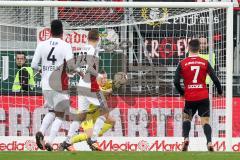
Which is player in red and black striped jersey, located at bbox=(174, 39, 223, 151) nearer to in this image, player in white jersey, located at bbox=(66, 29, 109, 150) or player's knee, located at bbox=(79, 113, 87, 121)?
player in white jersey, located at bbox=(66, 29, 109, 150)

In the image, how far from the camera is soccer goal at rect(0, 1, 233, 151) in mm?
13711

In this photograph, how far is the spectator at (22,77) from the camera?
13.7 meters

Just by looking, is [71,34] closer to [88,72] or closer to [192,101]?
[88,72]

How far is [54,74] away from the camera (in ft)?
38.7

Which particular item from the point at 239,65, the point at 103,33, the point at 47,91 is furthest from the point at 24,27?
the point at 239,65

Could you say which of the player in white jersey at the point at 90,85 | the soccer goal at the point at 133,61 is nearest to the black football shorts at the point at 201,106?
the soccer goal at the point at 133,61

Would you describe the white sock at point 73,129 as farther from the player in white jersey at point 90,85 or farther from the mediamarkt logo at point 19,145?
the mediamarkt logo at point 19,145

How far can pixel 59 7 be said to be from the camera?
44.7ft

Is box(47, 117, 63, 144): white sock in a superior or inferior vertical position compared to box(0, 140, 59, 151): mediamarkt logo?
superior

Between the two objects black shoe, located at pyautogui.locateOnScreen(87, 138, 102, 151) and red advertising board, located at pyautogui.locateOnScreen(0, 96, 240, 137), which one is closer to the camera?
black shoe, located at pyautogui.locateOnScreen(87, 138, 102, 151)

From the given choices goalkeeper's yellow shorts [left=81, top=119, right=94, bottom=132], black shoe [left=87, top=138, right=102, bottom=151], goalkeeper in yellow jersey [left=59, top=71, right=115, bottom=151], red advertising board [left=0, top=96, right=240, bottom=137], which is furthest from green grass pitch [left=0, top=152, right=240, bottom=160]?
red advertising board [left=0, top=96, right=240, bottom=137]

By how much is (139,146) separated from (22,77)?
6.89ft

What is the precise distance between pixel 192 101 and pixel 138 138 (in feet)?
6.18

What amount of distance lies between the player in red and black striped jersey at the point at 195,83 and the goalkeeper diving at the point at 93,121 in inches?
57.1
